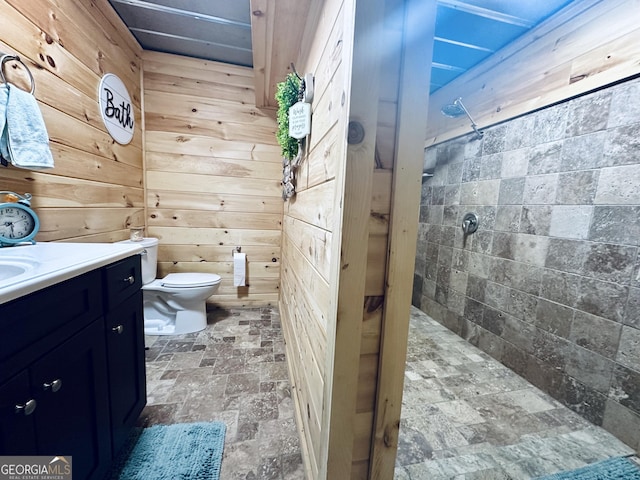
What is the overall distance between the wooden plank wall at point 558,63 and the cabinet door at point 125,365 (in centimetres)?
253

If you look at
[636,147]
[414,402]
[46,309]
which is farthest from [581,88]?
[46,309]

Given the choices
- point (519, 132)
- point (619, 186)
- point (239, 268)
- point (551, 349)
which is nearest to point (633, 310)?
point (551, 349)

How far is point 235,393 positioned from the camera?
1.50 metres

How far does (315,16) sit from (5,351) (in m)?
1.59

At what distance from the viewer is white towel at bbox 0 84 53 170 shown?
1.01 metres

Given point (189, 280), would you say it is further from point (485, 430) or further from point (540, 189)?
point (540, 189)

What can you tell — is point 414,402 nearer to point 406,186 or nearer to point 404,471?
point 404,471

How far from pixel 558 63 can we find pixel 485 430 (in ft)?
7.00

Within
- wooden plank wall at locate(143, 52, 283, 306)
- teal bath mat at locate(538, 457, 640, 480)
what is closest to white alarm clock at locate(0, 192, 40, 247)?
wooden plank wall at locate(143, 52, 283, 306)

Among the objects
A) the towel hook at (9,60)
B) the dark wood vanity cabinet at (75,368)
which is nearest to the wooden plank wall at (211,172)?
the towel hook at (9,60)

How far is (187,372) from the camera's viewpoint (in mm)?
1670

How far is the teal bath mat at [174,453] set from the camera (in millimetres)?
1033

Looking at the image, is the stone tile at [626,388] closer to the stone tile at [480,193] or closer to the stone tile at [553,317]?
the stone tile at [553,317]

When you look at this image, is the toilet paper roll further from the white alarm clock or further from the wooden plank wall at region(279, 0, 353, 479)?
the white alarm clock
